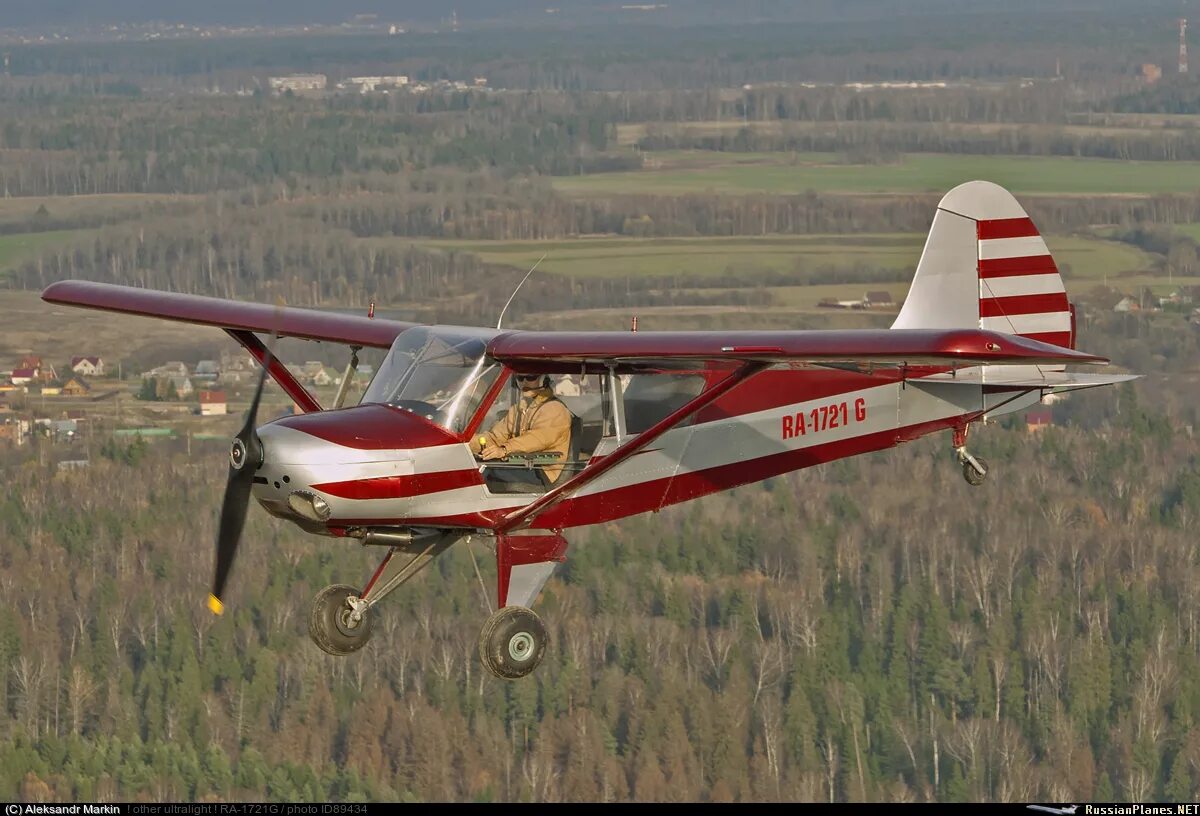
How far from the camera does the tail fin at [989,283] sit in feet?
97.5

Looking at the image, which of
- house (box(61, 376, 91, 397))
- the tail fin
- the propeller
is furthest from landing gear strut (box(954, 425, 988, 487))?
house (box(61, 376, 91, 397))

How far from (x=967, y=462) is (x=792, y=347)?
5787 mm

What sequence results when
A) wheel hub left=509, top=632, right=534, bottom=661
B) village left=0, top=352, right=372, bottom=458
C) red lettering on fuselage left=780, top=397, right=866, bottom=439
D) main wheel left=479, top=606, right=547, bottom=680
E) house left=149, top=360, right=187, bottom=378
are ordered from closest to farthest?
main wheel left=479, top=606, right=547, bottom=680 < wheel hub left=509, top=632, right=534, bottom=661 < red lettering on fuselage left=780, top=397, right=866, bottom=439 < village left=0, top=352, right=372, bottom=458 < house left=149, top=360, right=187, bottom=378

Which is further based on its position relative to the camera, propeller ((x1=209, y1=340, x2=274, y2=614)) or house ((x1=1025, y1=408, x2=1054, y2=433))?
house ((x1=1025, y1=408, x2=1054, y2=433))

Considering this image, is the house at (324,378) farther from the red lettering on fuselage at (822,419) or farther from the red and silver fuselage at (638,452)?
the red lettering on fuselage at (822,419)

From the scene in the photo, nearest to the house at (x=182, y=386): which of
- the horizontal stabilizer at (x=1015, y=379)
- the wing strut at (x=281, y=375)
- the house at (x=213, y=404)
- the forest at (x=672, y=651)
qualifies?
the house at (x=213, y=404)

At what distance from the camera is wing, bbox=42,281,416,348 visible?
91.4ft

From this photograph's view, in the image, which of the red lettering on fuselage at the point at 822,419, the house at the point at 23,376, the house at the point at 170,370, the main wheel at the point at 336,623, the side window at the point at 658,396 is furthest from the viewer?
the house at the point at 23,376

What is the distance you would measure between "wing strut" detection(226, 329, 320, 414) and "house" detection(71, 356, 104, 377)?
141 metres

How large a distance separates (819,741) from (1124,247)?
324ft

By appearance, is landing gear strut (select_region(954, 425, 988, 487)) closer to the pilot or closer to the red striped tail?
the red striped tail

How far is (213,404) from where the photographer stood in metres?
152

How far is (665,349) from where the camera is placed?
2420 cm

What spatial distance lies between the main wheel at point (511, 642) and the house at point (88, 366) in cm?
14597
